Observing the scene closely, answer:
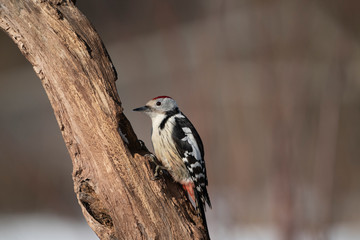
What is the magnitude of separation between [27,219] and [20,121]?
1556 millimetres

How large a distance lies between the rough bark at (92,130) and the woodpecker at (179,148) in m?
0.33

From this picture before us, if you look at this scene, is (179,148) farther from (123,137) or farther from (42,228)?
(42,228)

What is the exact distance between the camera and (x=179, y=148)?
2.37 metres

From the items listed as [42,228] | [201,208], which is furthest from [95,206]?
[42,228]

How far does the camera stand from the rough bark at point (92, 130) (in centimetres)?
188

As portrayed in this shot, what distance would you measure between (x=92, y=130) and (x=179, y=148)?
62 cm

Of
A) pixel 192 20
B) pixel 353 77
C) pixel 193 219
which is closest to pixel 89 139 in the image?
pixel 193 219

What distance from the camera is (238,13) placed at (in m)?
5.24

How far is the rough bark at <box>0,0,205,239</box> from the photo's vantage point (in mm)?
1876

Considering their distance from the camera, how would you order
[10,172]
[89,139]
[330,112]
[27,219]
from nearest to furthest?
[330,112] → [89,139] → [27,219] → [10,172]

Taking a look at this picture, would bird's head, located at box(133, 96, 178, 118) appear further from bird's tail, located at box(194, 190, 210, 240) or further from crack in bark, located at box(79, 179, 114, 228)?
crack in bark, located at box(79, 179, 114, 228)

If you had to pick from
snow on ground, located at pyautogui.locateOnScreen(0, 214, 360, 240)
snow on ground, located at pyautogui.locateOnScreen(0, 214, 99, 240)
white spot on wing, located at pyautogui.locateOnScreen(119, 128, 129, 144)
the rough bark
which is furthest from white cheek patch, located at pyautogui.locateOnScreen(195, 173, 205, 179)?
snow on ground, located at pyautogui.locateOnScreen(0, 214, 99, 240)

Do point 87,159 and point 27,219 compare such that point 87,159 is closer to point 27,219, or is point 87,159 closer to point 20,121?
point 27,219

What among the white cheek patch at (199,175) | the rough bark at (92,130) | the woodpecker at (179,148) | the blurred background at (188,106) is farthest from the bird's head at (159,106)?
the blurred background at (188,106)
